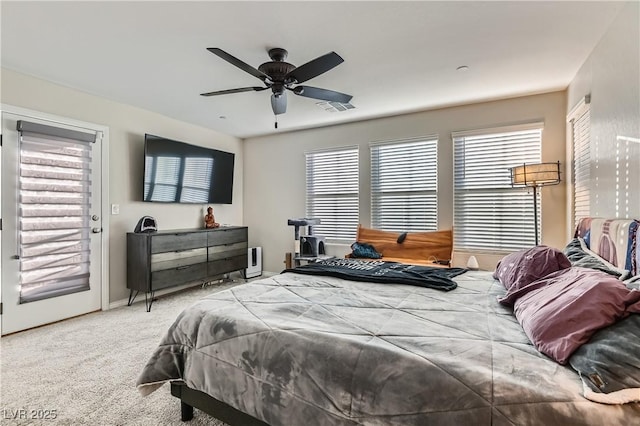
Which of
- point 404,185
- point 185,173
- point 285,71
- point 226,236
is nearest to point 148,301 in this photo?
point 226,236

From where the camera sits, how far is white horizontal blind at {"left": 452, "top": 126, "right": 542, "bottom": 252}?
12.6ft

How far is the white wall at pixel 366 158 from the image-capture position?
3.70m

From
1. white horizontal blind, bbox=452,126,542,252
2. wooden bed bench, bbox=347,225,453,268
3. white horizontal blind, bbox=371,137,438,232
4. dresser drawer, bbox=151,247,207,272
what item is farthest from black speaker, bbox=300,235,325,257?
white horizontal blind, bbox=452,126,542,252

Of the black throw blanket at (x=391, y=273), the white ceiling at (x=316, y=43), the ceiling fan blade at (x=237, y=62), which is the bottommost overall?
the black throw blanket at (x=391, y=273)

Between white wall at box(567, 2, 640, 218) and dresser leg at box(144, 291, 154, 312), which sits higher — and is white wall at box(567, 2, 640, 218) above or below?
above

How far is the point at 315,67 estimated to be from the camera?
7.86 feet

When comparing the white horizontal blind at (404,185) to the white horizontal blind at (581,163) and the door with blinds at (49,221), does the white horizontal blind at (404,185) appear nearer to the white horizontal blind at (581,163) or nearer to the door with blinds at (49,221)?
the white horizontal blind at (581,163)


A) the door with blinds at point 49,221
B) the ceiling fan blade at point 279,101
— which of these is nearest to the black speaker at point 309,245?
the ceiling fan blade at point 279,101

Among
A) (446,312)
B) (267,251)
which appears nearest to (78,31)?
(446,312)

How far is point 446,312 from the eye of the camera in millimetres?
1688

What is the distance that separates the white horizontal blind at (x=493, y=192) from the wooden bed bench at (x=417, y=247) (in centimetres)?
29

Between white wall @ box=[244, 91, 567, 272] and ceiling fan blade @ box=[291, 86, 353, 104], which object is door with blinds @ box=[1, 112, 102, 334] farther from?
ceiling fan blade @ box=[291, 86, 353, 104]

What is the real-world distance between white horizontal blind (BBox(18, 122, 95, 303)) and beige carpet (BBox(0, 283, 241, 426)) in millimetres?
458

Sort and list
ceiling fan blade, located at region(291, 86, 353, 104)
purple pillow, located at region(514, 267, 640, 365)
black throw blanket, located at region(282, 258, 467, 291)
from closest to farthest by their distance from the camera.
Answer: purple pillow, located at region(514, 267, 640, 365), black throw blanket, located at region(282, 258, 467, 291), ceiling fan blade, located at region(291, 86, 353, 104)
